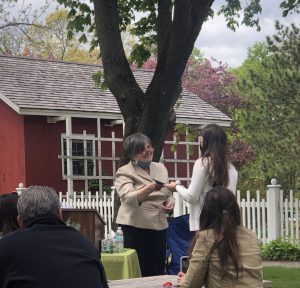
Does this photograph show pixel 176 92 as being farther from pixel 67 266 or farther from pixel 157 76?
pixel 67 266

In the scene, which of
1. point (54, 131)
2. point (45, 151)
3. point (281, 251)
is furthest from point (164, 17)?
point (54, 131)

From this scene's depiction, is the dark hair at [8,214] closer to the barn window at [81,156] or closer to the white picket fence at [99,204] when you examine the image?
the white picket fence at [99,204]

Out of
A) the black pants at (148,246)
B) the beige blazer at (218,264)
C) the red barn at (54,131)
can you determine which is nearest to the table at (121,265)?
the black pants at (148,246)

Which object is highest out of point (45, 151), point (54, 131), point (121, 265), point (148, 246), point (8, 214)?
point (54, 131)

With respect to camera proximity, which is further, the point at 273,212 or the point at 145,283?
the point at 273,212

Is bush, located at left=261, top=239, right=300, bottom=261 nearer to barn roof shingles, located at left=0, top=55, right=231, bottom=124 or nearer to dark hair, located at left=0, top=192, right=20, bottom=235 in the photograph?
barn roof shingles, located at left=0, top=55, right=231, bottom=124

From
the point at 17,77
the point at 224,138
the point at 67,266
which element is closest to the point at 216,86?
the point at 17,77

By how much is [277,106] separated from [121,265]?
1801 cm

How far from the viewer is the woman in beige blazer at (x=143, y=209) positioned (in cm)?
734

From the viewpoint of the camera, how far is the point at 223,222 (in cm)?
484

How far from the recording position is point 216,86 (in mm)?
46000

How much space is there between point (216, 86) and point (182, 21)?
36078 mm

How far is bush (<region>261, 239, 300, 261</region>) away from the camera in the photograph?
47.3 feet

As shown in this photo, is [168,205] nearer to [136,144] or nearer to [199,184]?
[136,144]
